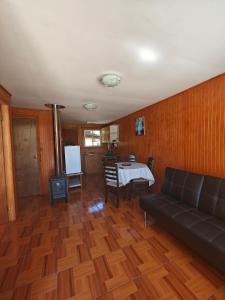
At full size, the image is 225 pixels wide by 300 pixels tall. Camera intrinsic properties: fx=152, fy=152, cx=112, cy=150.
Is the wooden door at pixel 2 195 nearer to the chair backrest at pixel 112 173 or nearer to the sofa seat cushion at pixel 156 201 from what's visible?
the chair backrest at pixel 112 173

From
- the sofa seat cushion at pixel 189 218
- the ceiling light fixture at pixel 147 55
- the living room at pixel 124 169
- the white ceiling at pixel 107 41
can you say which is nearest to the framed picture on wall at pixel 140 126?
the living room at pixel 124 169

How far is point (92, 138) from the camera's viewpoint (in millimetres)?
6781

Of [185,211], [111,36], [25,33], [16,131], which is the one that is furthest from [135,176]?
[16,131]

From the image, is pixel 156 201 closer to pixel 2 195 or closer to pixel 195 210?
pixel 195 210

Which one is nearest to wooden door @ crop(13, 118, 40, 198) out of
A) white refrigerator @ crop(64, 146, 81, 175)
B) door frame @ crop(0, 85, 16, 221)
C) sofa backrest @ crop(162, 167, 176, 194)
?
white refrigerator @ crop(64, 146, 81, 175)

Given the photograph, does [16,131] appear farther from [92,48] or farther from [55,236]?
[92,48]

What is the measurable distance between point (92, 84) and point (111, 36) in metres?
1.08

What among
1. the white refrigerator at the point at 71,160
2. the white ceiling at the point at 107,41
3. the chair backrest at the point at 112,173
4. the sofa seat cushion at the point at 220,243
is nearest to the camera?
the white ceiling at the point at 107,41

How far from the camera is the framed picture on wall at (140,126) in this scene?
4.01 metres

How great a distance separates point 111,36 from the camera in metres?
1.28

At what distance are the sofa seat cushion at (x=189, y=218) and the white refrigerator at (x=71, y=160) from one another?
290 cm

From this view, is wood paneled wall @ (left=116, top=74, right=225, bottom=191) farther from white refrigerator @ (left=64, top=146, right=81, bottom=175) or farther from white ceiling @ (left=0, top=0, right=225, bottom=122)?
white refrigerator @ (left=64, top=146, right=81, bottom=175)

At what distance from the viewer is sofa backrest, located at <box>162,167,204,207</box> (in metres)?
2.07

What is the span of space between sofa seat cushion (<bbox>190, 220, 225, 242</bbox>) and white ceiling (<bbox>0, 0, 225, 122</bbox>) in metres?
1.78
